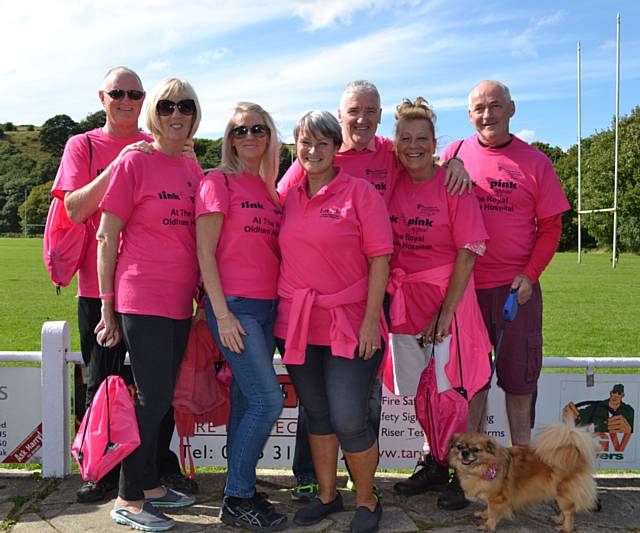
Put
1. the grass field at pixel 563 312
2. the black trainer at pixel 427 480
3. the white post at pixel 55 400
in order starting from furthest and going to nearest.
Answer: the grass field at pixel 563 312 → the white post at pixel 55 400 → the black trainer at pixel 427 480

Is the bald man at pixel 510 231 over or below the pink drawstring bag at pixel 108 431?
over

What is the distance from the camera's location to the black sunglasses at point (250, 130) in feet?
11.9

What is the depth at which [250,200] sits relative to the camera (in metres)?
3.60

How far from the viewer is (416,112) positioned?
12.7 ft

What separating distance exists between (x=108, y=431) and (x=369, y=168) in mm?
2130

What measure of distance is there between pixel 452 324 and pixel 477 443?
690 mm

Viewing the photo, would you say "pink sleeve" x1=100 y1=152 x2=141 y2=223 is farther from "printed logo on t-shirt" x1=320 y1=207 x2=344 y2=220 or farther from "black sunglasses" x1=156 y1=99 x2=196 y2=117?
"printed logo on t-shirt" x1=320 y1=207 x2=344 y2=220

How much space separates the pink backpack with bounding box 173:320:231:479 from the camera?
3998mm

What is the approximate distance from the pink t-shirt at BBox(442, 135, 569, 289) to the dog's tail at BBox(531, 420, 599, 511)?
95 centimetres

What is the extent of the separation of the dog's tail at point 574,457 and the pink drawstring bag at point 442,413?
1.63 ft

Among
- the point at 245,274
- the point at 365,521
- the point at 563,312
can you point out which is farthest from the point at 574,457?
the point at 563,312

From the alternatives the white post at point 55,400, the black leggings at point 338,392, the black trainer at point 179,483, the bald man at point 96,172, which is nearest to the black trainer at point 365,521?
the black leggings at point 338,392

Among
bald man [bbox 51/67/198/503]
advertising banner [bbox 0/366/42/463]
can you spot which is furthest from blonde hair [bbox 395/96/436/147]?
advertising banner [bbox 0/366/42/463]

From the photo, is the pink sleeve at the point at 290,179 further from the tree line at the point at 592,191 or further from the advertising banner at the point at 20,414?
the tree line at the point at 592,191
